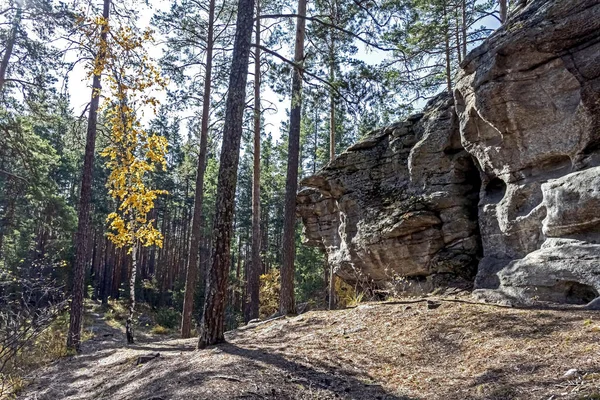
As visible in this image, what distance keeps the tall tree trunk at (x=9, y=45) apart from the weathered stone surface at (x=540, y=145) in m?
10.4

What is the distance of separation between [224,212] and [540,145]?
18.9ft

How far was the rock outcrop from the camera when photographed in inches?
229

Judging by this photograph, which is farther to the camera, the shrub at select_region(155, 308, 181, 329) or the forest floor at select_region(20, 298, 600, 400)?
the shrub at select_region(155, 308, 181, 329)

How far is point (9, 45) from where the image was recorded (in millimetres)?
9781

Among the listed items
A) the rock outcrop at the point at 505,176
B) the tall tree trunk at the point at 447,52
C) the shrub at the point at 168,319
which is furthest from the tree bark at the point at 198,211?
the shrub at the point at 168,319

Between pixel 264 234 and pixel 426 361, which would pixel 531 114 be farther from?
pixel 264 234

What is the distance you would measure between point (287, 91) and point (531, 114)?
4921mm

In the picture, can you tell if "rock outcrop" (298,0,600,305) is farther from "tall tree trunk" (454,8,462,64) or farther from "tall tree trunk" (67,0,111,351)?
"tall tree trunk" (67,0,111,351)

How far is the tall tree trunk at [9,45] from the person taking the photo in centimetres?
889

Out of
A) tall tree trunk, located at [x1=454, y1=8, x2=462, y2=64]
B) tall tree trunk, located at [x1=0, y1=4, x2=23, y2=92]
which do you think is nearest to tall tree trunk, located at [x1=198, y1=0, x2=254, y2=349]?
tall tree trunk, located at [x1=0, y1=4, x2=23, y2=92]

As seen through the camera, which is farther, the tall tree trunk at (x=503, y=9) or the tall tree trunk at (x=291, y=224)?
the tall tree trunk at (x=503, y=9)

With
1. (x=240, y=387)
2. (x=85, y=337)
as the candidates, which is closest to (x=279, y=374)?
(x=240, y=387)

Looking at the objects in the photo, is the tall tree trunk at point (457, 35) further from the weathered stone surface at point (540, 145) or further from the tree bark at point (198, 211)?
the tree bark at point (198, 211)

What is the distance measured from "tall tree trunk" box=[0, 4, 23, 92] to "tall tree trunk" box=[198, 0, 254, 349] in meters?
6.31
